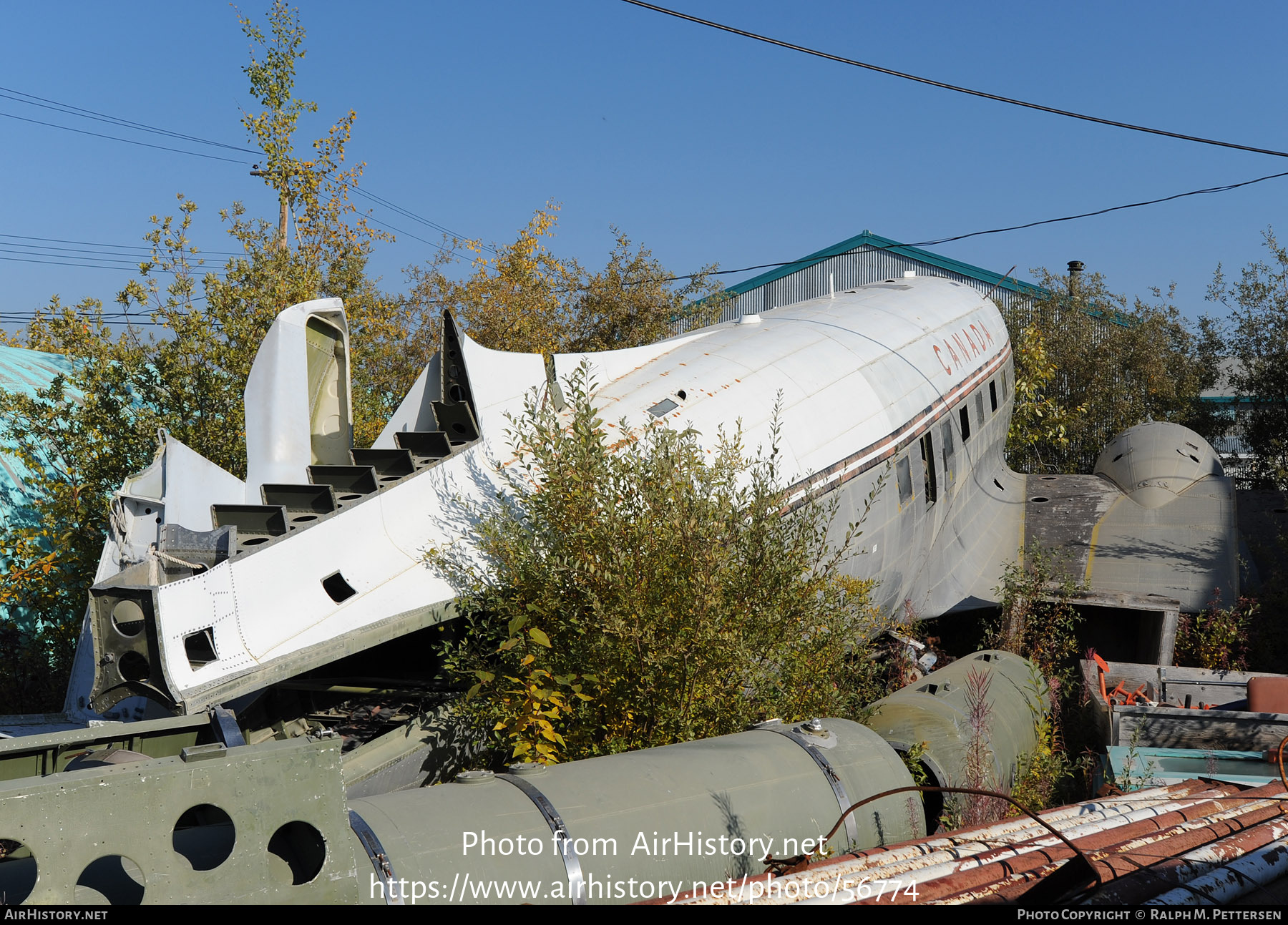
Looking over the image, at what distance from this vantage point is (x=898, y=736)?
8.80 meters

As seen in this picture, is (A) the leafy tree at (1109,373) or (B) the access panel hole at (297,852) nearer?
(B) the access panel hole at (297,852)

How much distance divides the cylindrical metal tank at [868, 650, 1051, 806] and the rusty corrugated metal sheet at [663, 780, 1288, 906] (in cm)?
156

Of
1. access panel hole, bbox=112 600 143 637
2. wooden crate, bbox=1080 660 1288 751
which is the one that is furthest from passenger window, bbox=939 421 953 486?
access panel hole, bbox=112 600 143 637

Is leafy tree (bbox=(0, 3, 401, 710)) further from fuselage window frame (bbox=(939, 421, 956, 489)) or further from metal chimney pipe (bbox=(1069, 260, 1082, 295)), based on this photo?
metal chimney pipe (bbox=(1069, 260, 1082, 295))

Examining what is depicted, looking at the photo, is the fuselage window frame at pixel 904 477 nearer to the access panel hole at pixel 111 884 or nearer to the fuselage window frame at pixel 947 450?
the fuselage window frame at pixel 947 450

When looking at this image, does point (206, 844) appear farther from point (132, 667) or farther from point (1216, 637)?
point (1216, 637)

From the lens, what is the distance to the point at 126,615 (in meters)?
7.27

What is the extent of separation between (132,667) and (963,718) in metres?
7.19

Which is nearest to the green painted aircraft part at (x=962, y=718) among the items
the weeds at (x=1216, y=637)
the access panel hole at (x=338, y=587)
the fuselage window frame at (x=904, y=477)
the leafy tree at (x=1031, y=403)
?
the fuselage window frame at (x=904, y=477)

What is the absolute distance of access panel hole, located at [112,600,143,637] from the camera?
23.8ft

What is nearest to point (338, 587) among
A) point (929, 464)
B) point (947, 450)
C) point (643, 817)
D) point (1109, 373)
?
point (643, 817)

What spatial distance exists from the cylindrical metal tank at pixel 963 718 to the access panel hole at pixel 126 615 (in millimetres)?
6284

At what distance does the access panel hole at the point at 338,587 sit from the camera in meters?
8.21

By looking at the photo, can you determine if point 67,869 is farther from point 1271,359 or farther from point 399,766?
point 1271,359
